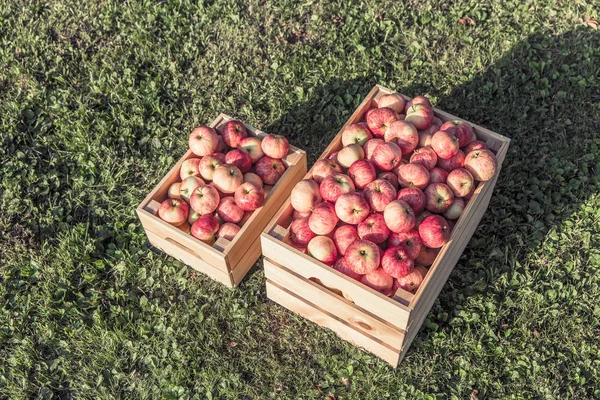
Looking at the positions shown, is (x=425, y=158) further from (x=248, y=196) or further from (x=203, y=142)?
(x=203, y=142)

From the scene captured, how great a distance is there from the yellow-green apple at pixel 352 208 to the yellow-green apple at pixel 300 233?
0.24 meters

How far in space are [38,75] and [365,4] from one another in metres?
3.77

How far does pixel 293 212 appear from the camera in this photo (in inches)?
156

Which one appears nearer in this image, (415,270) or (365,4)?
(415,270)

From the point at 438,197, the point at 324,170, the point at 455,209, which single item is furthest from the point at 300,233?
the point at 455,209

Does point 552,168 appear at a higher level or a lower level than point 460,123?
lower

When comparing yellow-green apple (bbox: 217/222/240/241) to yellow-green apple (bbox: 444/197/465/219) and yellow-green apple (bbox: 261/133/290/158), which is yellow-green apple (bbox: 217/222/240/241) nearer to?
yellow-green apple (bbox: 261/133/290/158)

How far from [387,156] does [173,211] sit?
63.1 inches

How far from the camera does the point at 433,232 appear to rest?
11.7ft

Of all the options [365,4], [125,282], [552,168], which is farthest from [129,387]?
[365,4]

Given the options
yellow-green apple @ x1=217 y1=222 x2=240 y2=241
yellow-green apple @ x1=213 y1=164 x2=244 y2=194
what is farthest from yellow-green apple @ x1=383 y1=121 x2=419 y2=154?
yellow-green apple @ x1=217 y1=222 x2=240 y2=241

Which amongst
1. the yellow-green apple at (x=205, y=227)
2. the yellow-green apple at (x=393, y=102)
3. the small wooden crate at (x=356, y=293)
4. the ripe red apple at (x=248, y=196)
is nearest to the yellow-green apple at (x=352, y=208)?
the small wooden crate at (x=356, y=293)

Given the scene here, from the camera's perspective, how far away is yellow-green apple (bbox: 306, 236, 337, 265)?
362 centimetres

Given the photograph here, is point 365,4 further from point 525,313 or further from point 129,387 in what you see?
point 129,387
